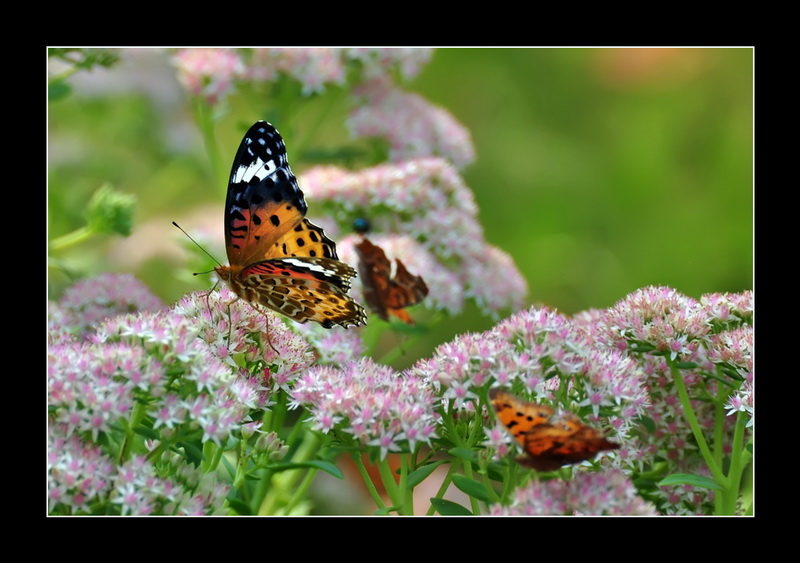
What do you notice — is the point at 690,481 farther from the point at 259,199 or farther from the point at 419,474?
the point at 259,199

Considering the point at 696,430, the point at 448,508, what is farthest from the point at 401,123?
the point at 448,508

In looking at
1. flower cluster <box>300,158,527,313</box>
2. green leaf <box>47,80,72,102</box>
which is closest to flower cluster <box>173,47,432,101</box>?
flower cluster <box>300,158,527,313</box>

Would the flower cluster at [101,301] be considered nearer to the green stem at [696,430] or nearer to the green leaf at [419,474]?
the green leaf at [419,474]

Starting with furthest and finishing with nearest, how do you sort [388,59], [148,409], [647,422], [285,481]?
[388,59]
[285,481]
[647,422]
[148,409]

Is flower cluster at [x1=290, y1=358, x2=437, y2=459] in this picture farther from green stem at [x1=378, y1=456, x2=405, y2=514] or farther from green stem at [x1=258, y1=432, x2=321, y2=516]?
green stem at [x1=258, y1=432, x2=321, y2=516]

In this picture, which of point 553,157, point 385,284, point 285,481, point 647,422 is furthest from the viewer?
point 553,157

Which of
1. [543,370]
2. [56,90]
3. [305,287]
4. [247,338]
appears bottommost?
[543,370]
